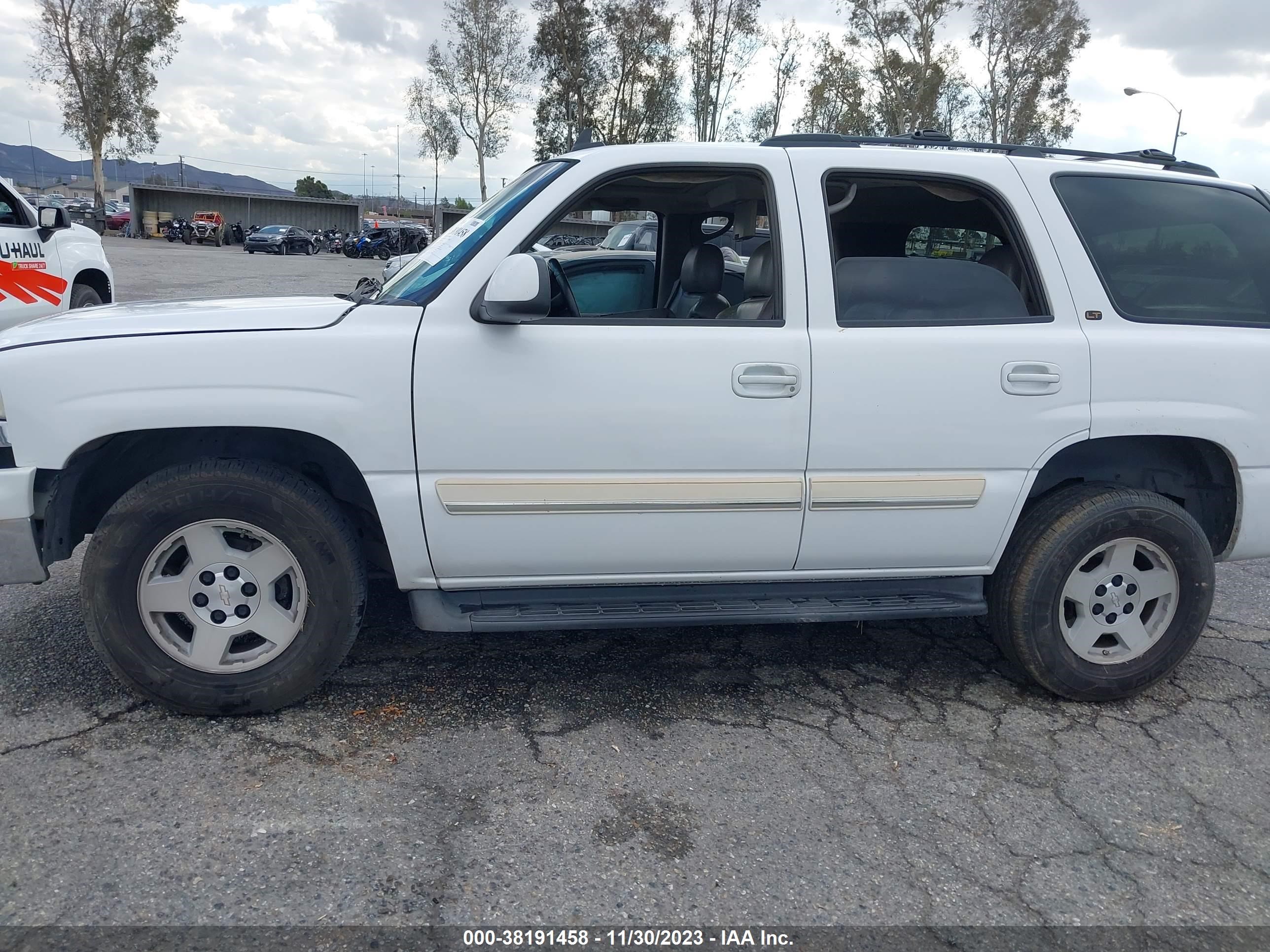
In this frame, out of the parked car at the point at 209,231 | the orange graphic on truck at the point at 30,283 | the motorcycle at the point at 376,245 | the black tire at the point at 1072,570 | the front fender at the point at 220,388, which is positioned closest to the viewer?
the front fender at the point at 220,388

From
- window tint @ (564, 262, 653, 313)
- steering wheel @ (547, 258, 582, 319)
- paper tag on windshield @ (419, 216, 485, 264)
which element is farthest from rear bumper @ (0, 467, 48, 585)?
window tint @ (564, 262, 653, 313)

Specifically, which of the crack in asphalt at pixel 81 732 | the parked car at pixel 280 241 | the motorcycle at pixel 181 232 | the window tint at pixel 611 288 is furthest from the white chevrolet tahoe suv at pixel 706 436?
the motorcycle at pixel 181 232

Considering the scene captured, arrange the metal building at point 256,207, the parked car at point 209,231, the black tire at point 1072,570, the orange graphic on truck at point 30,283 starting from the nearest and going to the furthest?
the black tire at point 1072,570, the orange graphic on truck at point 30,283, the parked car at point 209,231, the metal building at point 256,207

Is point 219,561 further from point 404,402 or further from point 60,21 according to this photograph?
point 60,21

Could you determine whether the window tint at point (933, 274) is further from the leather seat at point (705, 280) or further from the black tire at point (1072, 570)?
the black tire at point (1072, 570)

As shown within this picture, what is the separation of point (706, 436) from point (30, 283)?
7856mm

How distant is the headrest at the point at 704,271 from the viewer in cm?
397

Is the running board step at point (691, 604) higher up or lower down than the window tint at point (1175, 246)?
lower down

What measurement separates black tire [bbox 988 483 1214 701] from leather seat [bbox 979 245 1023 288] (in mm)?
780

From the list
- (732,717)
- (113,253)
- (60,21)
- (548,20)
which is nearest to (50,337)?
(732,717)

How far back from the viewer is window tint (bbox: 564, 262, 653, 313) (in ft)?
15.9

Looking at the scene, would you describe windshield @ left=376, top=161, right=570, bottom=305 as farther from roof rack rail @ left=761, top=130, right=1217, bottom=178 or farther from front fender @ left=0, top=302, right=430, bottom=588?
roof rack rail @ left=761, top=130, right=1217, bottom=178

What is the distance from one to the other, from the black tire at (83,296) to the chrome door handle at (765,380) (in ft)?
26.9

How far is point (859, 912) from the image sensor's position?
2.43 meters
